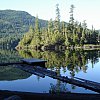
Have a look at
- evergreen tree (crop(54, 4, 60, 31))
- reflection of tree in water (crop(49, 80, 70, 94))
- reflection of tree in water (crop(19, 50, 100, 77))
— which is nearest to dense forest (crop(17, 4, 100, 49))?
evergreen tree (crop(54, 4, 60, 31))

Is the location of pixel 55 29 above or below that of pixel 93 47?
above

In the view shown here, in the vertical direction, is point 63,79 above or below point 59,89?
above

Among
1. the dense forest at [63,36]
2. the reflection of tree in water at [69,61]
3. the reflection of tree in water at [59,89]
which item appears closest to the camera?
the reflection of tree in water at [59,89]

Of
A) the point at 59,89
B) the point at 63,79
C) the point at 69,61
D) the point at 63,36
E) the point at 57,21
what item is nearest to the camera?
the point at 63,79

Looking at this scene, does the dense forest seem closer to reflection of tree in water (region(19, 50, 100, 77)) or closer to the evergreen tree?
the evergreen tree

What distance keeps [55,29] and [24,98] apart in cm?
14367

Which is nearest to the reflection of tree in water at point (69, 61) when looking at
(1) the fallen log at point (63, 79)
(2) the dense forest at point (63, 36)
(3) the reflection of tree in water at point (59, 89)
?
(3) the reflection of tree in water at point (59, 89)

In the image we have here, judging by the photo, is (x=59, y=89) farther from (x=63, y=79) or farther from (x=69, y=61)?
(x=69, y=61)

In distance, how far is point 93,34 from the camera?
499 feet

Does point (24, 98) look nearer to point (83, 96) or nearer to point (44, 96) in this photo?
point (44, 96)

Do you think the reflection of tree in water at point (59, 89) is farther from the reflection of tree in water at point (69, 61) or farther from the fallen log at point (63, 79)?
the reflection of tree in water at point (69, 61)

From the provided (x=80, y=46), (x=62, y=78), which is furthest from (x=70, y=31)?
(x=62, y=78)

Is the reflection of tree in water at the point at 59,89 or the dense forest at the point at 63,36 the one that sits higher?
the dense forest at the point at 63,36

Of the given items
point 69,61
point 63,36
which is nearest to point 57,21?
point 63,36
